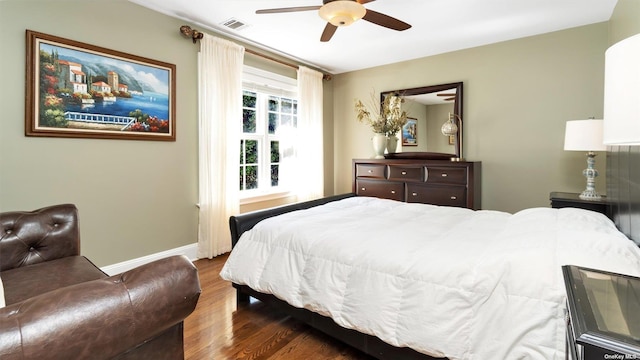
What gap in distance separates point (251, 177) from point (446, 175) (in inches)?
98.8

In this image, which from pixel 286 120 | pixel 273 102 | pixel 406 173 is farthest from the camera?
pixel 286 120

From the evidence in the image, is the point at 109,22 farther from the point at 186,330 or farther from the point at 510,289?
the point at 510,289

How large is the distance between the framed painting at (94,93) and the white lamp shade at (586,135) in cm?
385

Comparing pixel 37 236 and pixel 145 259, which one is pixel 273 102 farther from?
pixel 37 236

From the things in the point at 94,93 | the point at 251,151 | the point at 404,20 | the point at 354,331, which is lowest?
the point at 354,331

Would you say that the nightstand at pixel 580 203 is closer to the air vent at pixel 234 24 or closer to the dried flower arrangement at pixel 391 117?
the dried flower arrangement at pixel 391 117

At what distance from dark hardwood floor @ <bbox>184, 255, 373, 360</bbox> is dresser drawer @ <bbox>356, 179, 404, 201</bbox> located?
7.89 feet

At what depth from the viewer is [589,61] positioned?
3291 mm

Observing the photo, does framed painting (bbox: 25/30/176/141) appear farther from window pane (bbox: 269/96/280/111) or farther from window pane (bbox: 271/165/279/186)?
window pane (bbox: 271/165/279/186)

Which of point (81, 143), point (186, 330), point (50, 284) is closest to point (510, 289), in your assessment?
point (186, 330)

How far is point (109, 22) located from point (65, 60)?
53cm

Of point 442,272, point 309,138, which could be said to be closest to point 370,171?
point 309,138

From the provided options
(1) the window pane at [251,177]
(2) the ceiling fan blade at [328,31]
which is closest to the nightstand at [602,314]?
(2) the ceiling fan blade at [328,31]

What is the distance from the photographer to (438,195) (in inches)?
148
